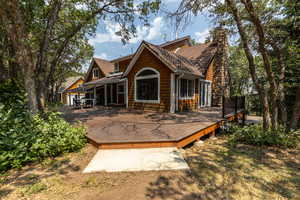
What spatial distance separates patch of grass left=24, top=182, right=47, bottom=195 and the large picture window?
6.86 meters

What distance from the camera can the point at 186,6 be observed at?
544 cm

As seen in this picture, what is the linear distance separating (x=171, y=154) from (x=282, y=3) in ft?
25.9

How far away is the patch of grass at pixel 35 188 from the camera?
92.1 inches

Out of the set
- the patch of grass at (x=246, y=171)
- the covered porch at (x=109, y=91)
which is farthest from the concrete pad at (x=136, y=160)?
the covered porch at (x=109, y=91)

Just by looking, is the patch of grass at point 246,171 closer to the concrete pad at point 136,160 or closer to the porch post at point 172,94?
the concrete pad at point 136,160

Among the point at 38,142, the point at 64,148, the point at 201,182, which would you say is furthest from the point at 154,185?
the point at 38,142

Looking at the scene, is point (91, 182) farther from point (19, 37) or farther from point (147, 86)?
point (147, 86)

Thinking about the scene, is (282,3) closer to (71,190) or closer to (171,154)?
(171,154)

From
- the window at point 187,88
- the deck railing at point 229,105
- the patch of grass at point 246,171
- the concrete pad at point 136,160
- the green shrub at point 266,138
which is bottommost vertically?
the patch of grass at point 246,171

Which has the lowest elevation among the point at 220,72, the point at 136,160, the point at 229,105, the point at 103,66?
→ the point at 136,160

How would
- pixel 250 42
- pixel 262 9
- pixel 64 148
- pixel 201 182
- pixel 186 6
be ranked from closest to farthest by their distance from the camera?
pixel 201 182 < pixel 64 148 < pixel 186 6 < pixel 262 9 < pixel 250 42

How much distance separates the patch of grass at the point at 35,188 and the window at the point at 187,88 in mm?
7606

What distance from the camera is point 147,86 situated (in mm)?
9258

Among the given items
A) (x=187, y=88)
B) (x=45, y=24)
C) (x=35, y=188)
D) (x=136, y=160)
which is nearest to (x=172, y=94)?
(x=187, y=88)
